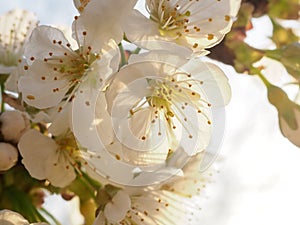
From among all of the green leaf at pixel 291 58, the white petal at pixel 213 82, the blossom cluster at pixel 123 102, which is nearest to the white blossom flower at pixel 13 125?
the blossom cluster at pixel 123 102

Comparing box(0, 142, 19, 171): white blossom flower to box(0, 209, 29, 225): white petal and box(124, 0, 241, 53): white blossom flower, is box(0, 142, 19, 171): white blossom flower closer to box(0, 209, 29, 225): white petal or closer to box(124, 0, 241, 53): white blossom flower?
box(0, 209, 29, 225): white petal

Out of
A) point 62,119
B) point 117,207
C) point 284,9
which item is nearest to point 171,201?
point 117,207

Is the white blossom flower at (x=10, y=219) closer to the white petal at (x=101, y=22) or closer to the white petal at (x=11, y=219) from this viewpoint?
the white petal at (x=11, y=219)

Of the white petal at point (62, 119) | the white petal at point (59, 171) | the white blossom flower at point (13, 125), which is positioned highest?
the white petal at point (62, 119)

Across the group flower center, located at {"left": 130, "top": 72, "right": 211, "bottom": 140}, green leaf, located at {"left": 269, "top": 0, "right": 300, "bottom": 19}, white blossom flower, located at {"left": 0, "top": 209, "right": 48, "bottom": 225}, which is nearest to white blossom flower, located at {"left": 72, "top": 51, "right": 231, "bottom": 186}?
flower center, located at {"left": 130, "top": 72, "right": 211, "bottom": 140}

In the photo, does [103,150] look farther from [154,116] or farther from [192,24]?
[192,24]

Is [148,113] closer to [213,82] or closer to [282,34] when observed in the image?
[213,82]
